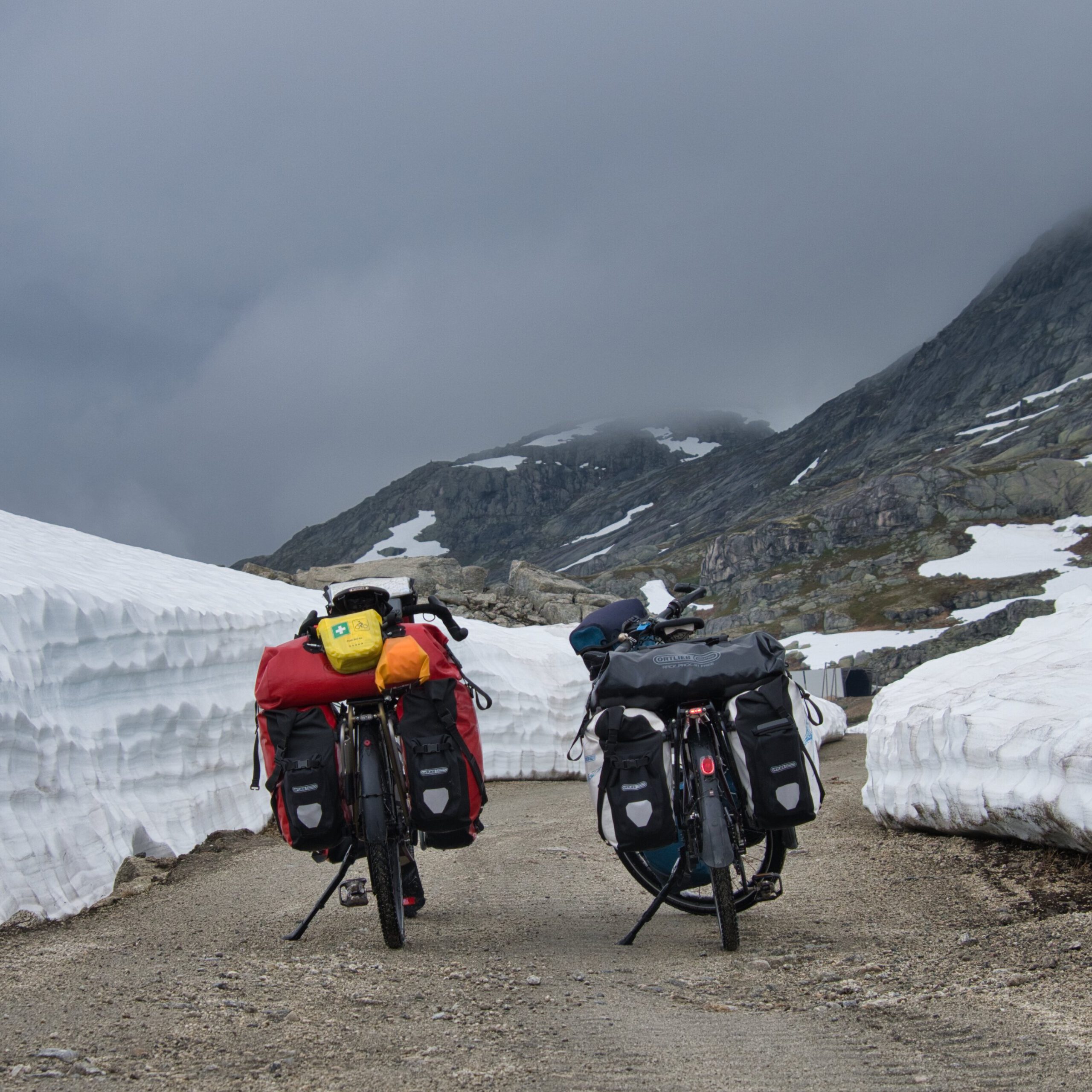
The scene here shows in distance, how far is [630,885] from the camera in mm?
7383

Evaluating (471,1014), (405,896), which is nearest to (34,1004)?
(471,1014)

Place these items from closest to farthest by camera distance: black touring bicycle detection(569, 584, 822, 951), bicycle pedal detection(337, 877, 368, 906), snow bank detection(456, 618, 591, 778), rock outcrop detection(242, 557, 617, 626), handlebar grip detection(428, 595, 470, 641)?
1. black touring bicycle detection(569, 584, 822, 951)
2. bicycle pedal detection(337, 877, 368, 906)
3. handlebar grip detection(428, 595, 470, 641)
4. snow bank detection(456, 618, 591, 778)
5. rock outcrop detection(242, 557, 617, 626)

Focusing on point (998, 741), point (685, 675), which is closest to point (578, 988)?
point (685, 675)

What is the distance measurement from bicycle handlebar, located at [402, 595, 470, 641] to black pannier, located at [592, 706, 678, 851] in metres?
1.21

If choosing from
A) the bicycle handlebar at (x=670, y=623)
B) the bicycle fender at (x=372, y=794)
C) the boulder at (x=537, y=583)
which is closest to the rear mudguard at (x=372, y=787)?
the bicycle fender at (x=372, y=794)

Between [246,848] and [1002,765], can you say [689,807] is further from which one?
[246,848]

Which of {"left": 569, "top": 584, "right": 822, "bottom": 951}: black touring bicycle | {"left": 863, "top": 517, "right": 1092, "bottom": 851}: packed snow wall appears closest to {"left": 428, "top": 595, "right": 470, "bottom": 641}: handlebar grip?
{"left": 569, "top": 584, "right": 822, "bottom": 951}: black touring bicycle

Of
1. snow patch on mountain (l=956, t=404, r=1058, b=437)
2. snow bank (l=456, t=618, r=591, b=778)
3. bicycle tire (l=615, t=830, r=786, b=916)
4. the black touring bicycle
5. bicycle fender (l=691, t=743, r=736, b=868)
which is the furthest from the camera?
snow patch on mountain (l=956, t=404, r=1058, b=437)

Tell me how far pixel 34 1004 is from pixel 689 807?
10.4 ft

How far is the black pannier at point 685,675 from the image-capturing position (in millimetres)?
5230

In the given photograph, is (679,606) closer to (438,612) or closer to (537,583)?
(438,612)

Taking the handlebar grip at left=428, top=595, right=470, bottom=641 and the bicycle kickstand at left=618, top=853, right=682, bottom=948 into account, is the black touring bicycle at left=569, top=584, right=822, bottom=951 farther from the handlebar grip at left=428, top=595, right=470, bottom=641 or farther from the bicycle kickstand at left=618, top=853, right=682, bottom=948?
the handlebar grip at left=428, top=595, right=470, bottom=641

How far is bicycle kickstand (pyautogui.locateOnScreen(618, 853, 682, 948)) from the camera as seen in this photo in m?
5.37

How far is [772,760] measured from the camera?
5129 mm
